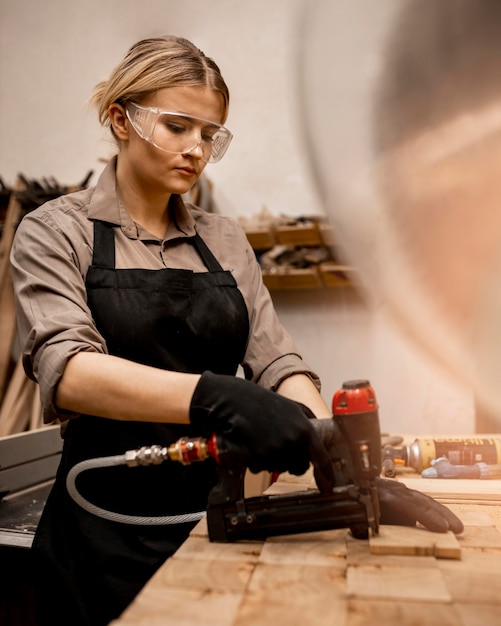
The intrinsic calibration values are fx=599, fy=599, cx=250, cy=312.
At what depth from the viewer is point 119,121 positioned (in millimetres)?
1618

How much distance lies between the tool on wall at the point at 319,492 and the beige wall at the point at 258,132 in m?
1.93

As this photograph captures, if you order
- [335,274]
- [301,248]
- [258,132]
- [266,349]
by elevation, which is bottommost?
[266,349]

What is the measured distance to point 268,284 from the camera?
117 inches

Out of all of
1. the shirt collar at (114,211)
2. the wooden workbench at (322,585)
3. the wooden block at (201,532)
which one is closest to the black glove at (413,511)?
the wooden workbench at (322,585)

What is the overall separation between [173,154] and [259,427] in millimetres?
794

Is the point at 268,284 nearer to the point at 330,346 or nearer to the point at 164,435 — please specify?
the point at 330,346

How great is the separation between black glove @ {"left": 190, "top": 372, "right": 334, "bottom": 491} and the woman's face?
2.16ft

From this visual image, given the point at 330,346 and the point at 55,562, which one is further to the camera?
Result: the point at 330,346

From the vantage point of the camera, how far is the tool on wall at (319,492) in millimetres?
1113

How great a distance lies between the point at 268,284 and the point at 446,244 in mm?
878

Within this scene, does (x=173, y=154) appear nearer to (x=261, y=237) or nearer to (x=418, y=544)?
(x=418, y=544)

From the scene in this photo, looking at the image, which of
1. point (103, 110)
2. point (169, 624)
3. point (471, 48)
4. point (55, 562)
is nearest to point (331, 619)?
point (169, 624)

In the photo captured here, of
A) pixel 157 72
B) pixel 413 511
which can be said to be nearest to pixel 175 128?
pixel 157 72

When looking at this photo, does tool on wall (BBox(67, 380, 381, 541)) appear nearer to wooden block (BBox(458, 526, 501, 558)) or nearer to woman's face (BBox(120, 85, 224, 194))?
wooden block (BBox(458, 526, 501, 558))
